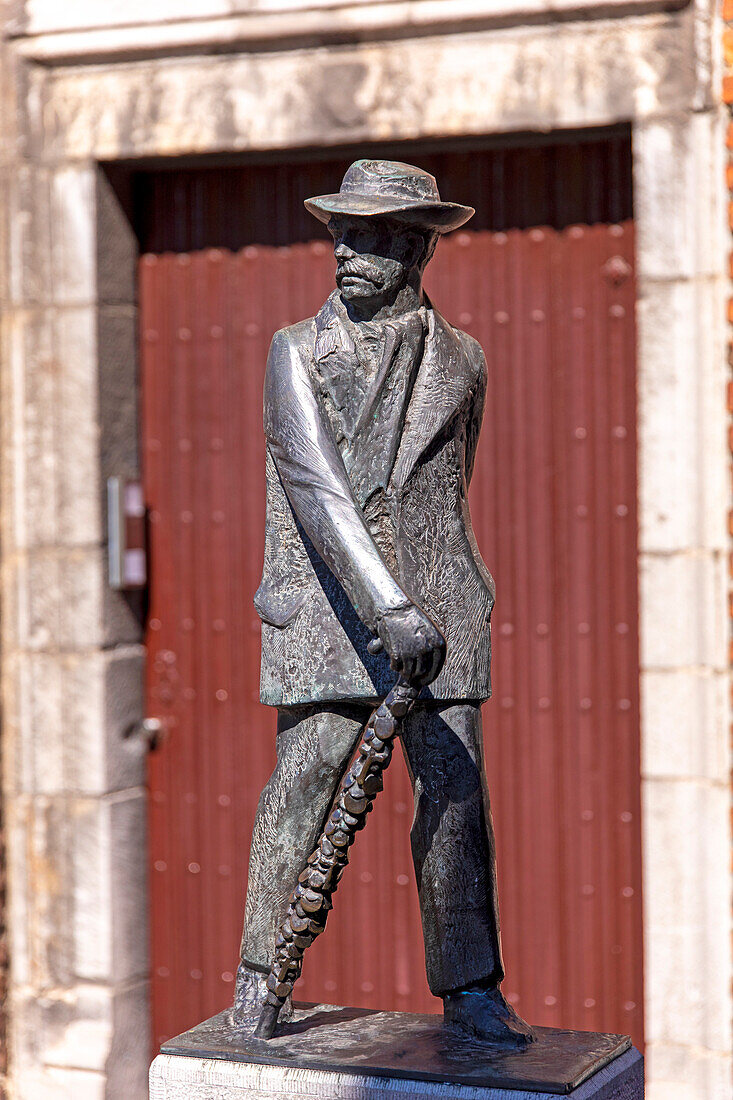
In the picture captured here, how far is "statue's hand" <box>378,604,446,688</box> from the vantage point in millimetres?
2967

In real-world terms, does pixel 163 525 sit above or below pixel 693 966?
above

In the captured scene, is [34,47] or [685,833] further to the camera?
[34,47]

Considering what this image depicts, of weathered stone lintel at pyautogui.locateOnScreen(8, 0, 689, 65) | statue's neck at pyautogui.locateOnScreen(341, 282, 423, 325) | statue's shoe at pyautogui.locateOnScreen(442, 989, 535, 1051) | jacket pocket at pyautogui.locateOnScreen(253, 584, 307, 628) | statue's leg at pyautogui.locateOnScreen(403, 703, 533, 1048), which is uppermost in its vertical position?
weathered stone lintel at pyautogui.locateOnScreen(8, 0, 689, 65)

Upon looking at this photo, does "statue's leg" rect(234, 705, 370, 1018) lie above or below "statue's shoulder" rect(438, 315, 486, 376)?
below

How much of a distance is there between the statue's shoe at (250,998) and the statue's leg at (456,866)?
0.37 metres

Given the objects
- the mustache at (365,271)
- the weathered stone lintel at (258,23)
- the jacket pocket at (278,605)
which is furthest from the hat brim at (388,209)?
the weathered stone lintel at (258,23)

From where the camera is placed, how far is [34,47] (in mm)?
5336

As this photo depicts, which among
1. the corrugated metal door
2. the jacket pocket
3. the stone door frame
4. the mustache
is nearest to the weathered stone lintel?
the stone door frame

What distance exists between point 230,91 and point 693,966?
3239 mm

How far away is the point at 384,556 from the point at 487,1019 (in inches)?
39.5

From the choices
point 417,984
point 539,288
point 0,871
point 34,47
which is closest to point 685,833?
point 417,984

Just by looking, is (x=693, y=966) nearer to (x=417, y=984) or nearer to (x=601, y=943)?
(x=601, y=943)

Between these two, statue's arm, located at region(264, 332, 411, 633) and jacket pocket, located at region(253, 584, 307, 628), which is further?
jacket pocket, located at region(253, 584, 307, 628)

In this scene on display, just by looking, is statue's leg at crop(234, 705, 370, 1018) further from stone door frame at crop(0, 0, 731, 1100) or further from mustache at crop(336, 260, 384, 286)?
stone door frame at crop(0, 0, 731, 1100)
